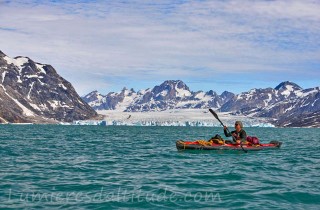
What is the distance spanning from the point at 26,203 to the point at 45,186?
3.93 metres

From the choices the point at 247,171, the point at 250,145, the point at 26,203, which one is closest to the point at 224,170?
the point at 247,171

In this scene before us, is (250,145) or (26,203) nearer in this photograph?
(26,203)

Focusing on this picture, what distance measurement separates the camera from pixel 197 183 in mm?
23516

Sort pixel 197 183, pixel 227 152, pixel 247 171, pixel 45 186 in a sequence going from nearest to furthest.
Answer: pixel 45 186 < pixel 197 183 < pixel 247 171 < pixel 227 152

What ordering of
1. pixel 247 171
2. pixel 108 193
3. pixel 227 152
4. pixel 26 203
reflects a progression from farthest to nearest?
pixel 227 152, pixel 247 171, pixel 108 193, pixel 26 203

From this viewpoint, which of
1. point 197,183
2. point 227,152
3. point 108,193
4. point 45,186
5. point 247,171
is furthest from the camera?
point 227,152

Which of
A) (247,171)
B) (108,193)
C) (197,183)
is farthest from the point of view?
(247,171)

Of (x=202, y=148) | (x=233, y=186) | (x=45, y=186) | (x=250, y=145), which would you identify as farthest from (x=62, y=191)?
(x=250, y=145)

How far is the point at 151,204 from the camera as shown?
18375mm

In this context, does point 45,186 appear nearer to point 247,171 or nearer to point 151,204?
point 151,204

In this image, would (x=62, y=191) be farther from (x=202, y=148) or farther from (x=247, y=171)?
(x=202, y=148)

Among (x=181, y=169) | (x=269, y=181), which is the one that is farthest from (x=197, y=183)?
(x=181, y=169)

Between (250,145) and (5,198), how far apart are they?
33461mm

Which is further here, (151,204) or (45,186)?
(45,186)
